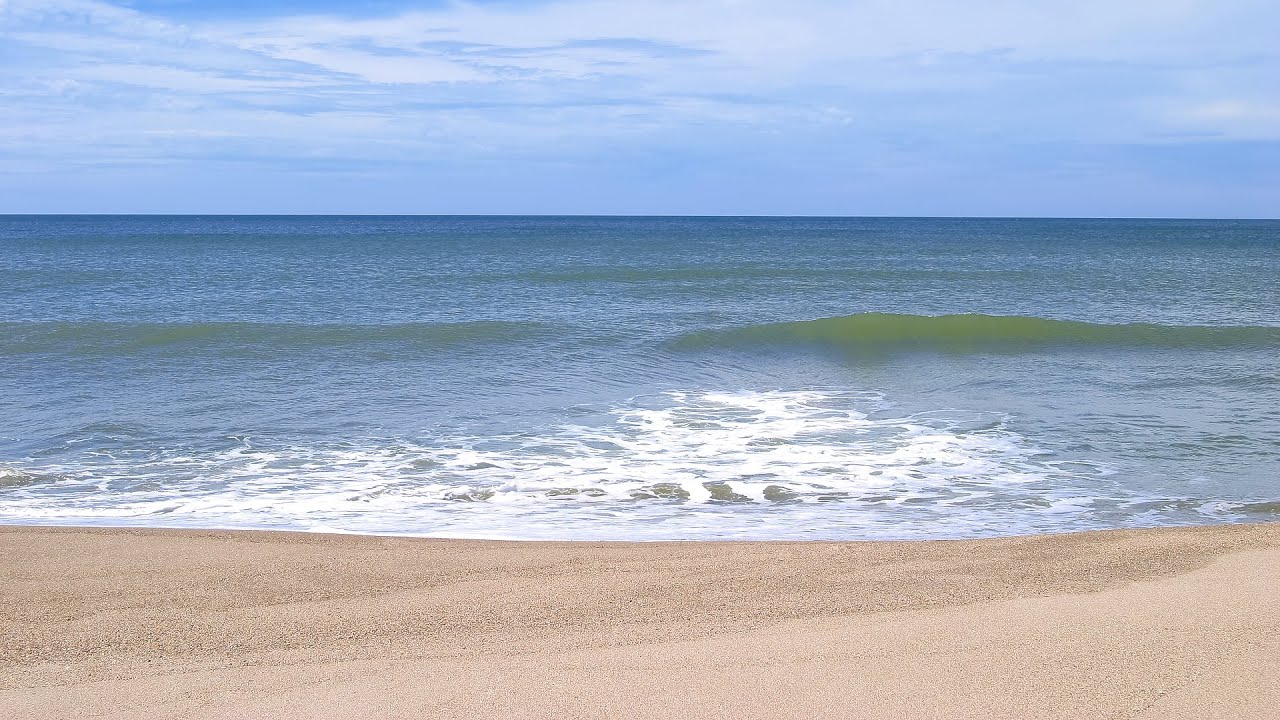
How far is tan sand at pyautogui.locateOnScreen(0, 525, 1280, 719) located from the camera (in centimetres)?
413

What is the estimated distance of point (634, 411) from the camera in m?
12.1

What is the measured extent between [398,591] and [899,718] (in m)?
2.93

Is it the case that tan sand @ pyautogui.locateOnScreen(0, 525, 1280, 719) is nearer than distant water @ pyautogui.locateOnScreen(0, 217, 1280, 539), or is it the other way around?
tan sand @ pyautogui.locateOnScreen(0, 525, 1280, 719)

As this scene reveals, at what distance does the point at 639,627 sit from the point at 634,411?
7103mm

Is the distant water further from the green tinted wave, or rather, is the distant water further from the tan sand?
the tan sand

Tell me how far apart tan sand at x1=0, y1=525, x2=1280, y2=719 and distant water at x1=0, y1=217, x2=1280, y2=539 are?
1130mm

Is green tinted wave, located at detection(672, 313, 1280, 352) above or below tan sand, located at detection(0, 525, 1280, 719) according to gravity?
above

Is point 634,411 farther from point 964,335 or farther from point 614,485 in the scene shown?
point 964,335

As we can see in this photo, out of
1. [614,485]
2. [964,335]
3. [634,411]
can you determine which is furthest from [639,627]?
[964,335]

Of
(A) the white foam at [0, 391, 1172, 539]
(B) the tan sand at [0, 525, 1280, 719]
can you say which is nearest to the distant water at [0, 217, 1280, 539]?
(A) the white foam at [0, 391, 1172, 539]

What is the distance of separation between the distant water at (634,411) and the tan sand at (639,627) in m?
1.13

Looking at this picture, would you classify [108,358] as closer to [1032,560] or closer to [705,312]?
[705,312]

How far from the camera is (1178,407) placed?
12.3 metres

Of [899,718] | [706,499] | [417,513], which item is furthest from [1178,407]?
[899,718]
